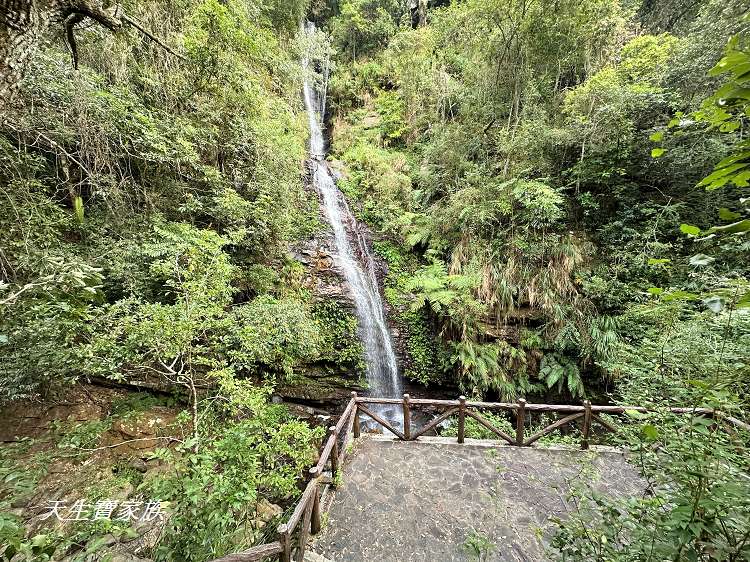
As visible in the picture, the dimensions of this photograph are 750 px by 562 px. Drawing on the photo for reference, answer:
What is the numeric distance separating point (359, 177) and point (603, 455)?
1098cm

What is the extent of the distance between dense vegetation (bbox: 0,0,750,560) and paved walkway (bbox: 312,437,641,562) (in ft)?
Answer: 1.98

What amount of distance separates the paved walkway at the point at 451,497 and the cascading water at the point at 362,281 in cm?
286

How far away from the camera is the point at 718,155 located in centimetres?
632

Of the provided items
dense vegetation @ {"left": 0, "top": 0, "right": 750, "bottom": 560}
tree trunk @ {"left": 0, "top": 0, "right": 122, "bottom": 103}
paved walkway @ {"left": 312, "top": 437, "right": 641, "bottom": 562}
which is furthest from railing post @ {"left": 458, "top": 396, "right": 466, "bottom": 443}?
tree trunk @ {"left": 0, "top": 0, "right": 122, "bottom": 103}

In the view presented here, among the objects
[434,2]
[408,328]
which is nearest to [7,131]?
[408,328]

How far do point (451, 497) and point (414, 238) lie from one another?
7.08 metres

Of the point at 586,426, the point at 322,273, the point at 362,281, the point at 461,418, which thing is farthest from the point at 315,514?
the point at 362,281

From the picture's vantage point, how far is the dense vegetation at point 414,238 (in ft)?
9.37

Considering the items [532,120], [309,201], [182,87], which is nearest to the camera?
[182,87]

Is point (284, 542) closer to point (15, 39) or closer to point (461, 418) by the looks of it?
point (461, 418)

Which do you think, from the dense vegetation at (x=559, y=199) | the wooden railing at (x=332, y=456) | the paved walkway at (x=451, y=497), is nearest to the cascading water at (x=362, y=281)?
the dense vegetation at (x=559, y=199)

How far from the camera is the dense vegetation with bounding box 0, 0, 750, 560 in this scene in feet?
9.37

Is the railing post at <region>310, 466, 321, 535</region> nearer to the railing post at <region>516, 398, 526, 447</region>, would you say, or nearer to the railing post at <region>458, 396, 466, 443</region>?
the railing post at <region>458, 396, 466, 443</region>

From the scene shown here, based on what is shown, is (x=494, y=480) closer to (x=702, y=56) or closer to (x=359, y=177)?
(x=702, y=56)
